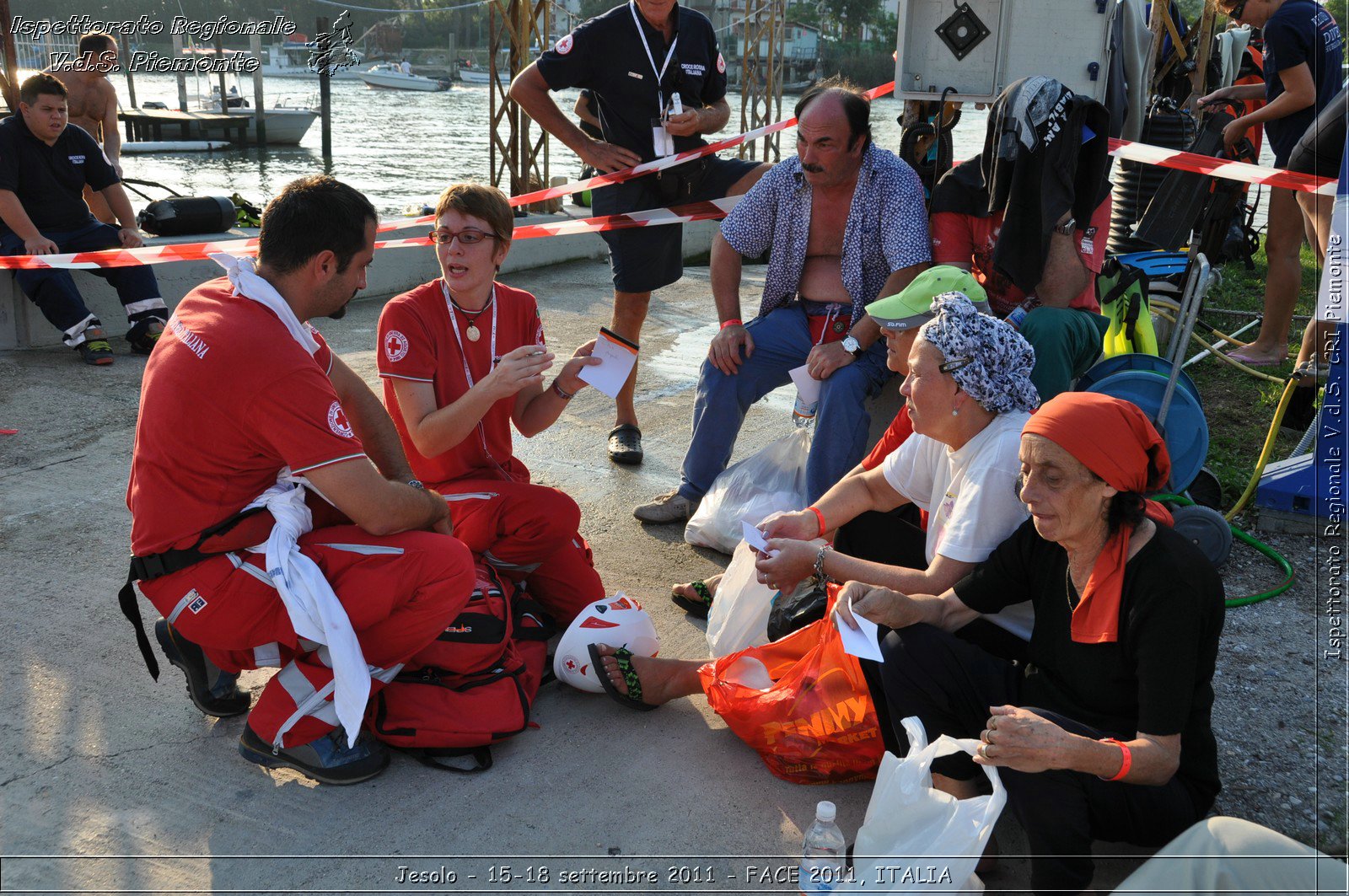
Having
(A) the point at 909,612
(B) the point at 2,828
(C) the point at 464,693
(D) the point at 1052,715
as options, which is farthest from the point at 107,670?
(D) the point at 1052,715

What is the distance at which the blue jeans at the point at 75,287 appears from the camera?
18.8 ft

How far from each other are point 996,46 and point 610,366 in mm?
2939

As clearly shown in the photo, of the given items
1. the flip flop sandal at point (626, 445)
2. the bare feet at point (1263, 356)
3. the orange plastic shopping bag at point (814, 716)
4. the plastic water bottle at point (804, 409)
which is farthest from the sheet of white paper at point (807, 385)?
the bare feet at point (1263, 356)

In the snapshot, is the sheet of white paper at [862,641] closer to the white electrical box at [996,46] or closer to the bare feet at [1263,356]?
the white electrical box at [996,46]

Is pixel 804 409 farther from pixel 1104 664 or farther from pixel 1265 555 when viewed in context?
pixel 1104 664

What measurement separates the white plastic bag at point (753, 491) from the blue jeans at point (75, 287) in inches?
149

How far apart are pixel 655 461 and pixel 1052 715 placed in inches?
112

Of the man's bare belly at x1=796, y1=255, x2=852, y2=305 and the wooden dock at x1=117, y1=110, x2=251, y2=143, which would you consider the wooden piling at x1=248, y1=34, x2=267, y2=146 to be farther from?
the man's bare belly at x1=796, y1=255, x2=852, y2=305

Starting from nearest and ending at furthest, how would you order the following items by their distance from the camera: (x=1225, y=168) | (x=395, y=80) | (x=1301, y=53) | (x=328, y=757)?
(x=328, y=757), (x=1225, y=168), (x=1301, y=53), (x=395, y=80)

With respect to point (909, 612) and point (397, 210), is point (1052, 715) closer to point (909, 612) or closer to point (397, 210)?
point (909, 612)

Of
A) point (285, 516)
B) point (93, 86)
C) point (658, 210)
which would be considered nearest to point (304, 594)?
point (285, 516)

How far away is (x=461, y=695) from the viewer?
2715 mm

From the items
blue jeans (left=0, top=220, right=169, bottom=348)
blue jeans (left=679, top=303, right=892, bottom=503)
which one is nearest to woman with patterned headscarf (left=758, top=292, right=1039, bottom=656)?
blue jeans (left=679, top=303, right=892, bottom=503)

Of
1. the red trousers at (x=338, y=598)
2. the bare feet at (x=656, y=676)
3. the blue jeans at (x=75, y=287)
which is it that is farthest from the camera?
the blue jeans at (x=75, y=287)
